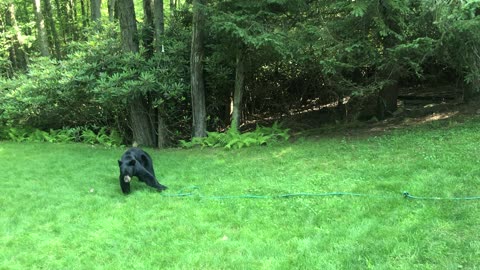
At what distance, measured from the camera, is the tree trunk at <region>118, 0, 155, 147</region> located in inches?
415

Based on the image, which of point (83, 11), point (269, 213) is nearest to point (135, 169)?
point (269, 213)

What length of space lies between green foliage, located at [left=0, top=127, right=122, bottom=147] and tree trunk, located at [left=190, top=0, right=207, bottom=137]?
225cm

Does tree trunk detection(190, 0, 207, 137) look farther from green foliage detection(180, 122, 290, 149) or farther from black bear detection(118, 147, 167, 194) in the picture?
black bear detection(118, 147, 167, 194)

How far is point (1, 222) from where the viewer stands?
524 centimetres

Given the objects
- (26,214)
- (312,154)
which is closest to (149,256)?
(26,214)

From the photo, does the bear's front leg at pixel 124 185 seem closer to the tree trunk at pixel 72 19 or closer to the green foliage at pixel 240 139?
the green foliage at pixel 240 139

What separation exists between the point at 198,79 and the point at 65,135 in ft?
13.9

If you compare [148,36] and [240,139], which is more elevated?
[148,36]

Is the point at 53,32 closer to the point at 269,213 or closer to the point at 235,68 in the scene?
the point at 235,68

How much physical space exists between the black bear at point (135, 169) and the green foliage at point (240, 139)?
105 inches

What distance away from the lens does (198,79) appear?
10.3 meters

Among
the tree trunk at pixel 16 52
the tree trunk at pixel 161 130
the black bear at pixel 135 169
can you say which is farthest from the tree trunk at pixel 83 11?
the black bear at pixel 135 169

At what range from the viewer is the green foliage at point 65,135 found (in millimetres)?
11133

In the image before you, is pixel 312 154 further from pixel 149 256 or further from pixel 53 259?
pixel 53 259
